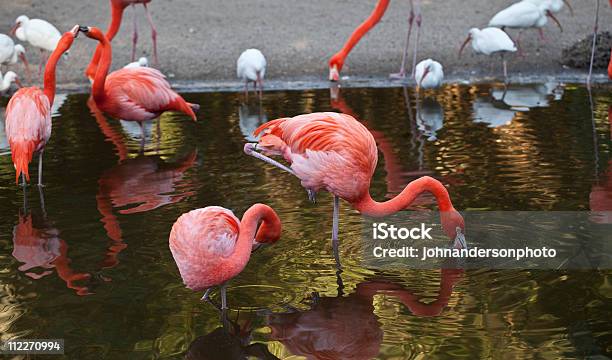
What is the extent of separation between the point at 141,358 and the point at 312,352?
2.21ft

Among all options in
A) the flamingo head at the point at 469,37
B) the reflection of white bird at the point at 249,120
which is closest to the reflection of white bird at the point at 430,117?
the flamingo head at the point at 469,37

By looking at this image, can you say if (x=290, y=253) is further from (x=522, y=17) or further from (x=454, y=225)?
(x=522, y=17)

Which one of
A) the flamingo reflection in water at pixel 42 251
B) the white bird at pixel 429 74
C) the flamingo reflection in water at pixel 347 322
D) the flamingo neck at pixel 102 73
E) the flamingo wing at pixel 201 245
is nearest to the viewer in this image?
the flamingo reflection in water at pixel 347 322

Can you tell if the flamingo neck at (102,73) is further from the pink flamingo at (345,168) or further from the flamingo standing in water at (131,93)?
the pink flamingo at (345,168)

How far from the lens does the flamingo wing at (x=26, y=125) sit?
6.02m

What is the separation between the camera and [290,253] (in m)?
4.62

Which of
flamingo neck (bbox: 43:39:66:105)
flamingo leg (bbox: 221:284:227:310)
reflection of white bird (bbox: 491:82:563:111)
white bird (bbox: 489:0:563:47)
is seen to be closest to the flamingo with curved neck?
white bird (bbox: 489:0:563:47)

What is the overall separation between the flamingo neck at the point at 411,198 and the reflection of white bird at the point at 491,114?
3579 millimetres

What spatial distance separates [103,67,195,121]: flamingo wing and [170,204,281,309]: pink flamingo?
12.2ft

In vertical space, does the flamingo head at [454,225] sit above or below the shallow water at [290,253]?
above

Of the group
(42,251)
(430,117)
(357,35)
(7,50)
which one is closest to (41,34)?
(7,50)

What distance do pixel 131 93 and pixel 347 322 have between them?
412 cm

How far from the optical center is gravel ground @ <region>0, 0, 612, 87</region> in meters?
10.9

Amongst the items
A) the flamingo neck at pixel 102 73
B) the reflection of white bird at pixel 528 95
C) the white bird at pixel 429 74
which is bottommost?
the reflection of white bird at pixel 528 95
